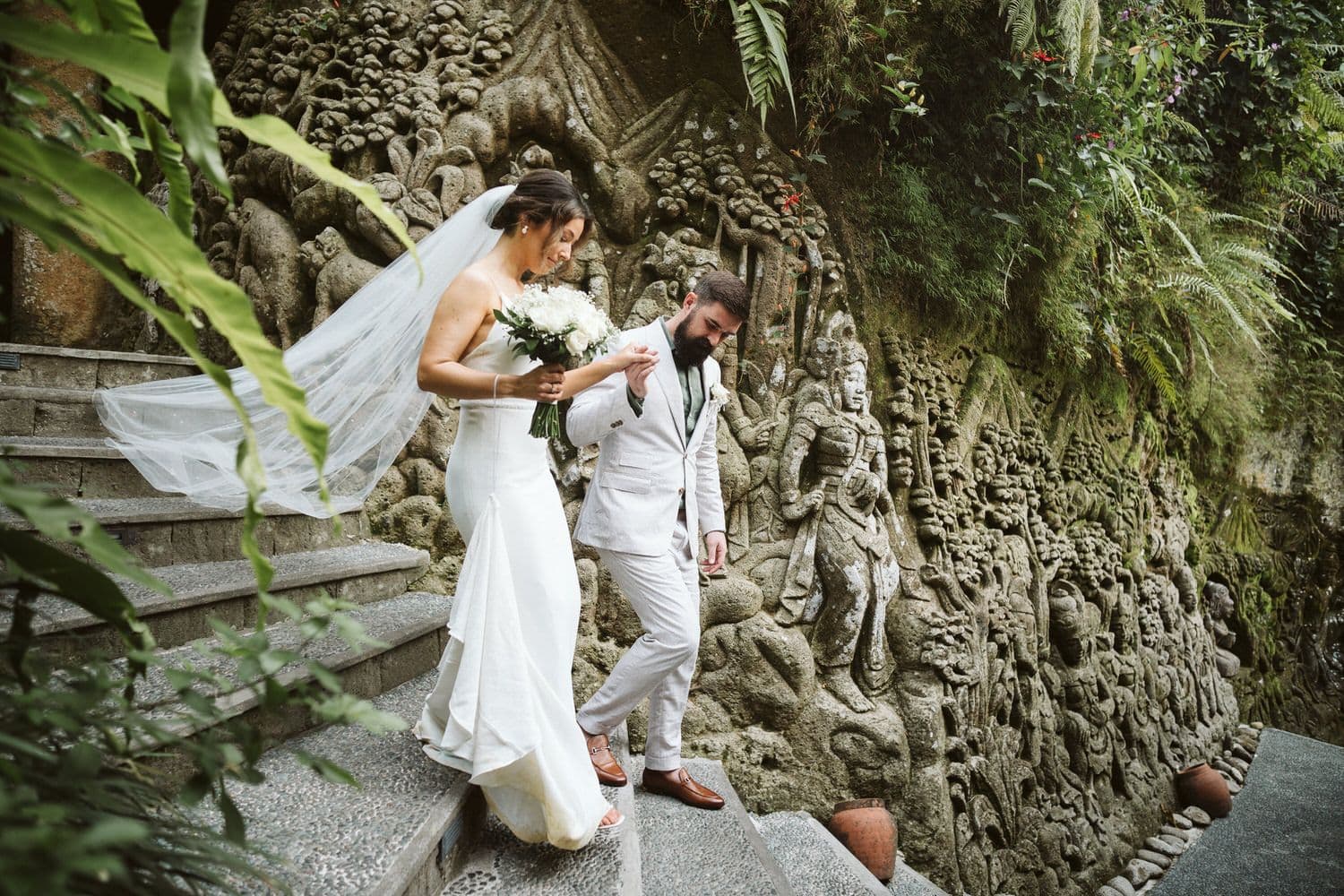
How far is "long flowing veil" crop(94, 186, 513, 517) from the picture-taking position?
3.20 m

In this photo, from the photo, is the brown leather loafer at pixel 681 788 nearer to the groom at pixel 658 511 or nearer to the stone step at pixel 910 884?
the groom at pixel 658 511

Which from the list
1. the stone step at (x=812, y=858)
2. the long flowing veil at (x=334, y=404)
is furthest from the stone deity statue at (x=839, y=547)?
Result: the long flowing veil at (x=334, y=404)

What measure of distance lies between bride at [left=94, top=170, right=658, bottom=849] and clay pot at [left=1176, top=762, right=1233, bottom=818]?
575 cm

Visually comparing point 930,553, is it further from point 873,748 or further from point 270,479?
point 270,479

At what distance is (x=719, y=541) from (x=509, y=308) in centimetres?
175

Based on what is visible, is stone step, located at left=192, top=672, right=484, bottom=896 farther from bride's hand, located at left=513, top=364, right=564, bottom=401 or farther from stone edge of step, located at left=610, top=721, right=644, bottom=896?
bride's hand, located at left=513, top=364, right=564, bottom=401

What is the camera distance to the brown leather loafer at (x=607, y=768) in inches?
131

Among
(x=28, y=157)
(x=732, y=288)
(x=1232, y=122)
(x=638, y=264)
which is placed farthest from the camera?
(x=1232, y=122)

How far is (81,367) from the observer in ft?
13.5

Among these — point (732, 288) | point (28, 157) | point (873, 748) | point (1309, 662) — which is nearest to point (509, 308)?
point (732, 288)

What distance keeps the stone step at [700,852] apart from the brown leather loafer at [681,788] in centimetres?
3

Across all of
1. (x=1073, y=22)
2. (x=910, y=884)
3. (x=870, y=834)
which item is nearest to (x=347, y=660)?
(x=870, y=834)

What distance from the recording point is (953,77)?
5.32 m

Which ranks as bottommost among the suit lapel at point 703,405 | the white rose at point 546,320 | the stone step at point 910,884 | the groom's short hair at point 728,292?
the stone step at point 910,884
